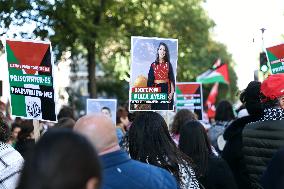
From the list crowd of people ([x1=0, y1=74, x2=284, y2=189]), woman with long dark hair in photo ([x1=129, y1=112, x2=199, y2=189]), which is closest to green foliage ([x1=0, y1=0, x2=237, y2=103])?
crowd of people ([x1=0, y1=74, x2=284, y2=189])

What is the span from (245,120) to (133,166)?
99.9 inches

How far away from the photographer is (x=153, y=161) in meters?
4.67

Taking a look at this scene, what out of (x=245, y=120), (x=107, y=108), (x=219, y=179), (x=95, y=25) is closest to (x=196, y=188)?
(x=219, y=179)

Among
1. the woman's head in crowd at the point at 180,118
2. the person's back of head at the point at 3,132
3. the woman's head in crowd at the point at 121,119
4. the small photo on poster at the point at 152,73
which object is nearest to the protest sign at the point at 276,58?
the woman's head in crowd at the point at 180,118

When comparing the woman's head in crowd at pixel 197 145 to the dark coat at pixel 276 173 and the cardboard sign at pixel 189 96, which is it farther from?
the cardboard sign at pixel 189 96

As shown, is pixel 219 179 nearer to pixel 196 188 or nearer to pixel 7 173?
pixel 196 188

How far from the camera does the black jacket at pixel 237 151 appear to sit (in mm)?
5816

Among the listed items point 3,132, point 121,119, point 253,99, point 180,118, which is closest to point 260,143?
point 253,99

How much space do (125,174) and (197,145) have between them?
225 centimetres

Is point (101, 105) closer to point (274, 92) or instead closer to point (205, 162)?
point (205, 162)

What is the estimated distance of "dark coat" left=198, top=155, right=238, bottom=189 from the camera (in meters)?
5.53

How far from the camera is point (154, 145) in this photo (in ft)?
15.5

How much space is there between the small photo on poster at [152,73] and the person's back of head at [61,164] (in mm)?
4462

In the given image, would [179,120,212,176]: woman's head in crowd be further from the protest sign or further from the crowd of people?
the protest sign
